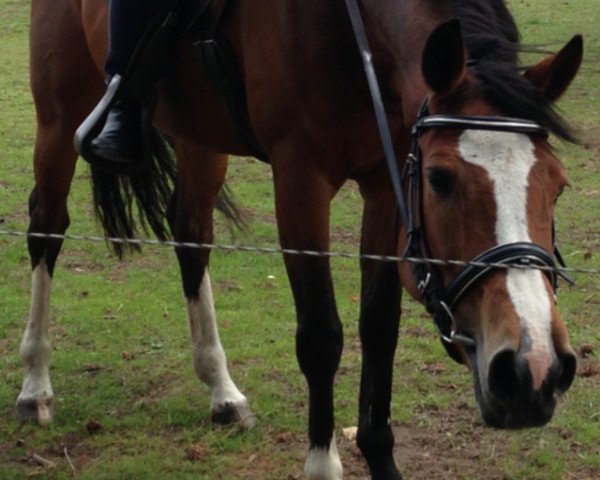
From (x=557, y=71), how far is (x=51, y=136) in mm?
2880

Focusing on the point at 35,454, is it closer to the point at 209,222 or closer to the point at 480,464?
the point at 209,222

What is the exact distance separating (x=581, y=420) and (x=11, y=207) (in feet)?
17.1

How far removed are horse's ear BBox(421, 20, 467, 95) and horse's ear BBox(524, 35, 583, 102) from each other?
22 centimetres

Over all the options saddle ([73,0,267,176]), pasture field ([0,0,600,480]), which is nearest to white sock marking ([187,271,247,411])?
pasture field ([0,0,600,480])

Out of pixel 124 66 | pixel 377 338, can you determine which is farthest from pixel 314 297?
pixel 124 66

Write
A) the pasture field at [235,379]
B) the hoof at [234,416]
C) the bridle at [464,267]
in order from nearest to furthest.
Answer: the bridle at [464,267] < the pasture field at [235,379] < the hoof at [234,416]

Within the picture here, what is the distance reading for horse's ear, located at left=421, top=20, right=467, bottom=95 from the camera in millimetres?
2834

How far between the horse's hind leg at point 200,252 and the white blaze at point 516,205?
2453mm

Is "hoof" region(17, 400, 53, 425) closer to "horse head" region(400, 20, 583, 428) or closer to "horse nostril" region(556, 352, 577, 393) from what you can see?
"horse head" region(400, 20, 583, 428)

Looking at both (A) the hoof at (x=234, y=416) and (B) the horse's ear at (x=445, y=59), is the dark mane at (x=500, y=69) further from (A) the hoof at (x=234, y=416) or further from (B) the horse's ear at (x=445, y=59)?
(A) the hoof at (x=234, y=416)

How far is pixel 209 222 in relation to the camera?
537cm

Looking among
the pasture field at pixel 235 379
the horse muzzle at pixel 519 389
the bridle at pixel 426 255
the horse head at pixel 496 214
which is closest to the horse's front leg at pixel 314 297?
the pasture field at pixel 235 379

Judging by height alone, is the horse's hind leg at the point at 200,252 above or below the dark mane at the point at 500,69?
below

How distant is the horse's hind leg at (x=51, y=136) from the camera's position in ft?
16.8
